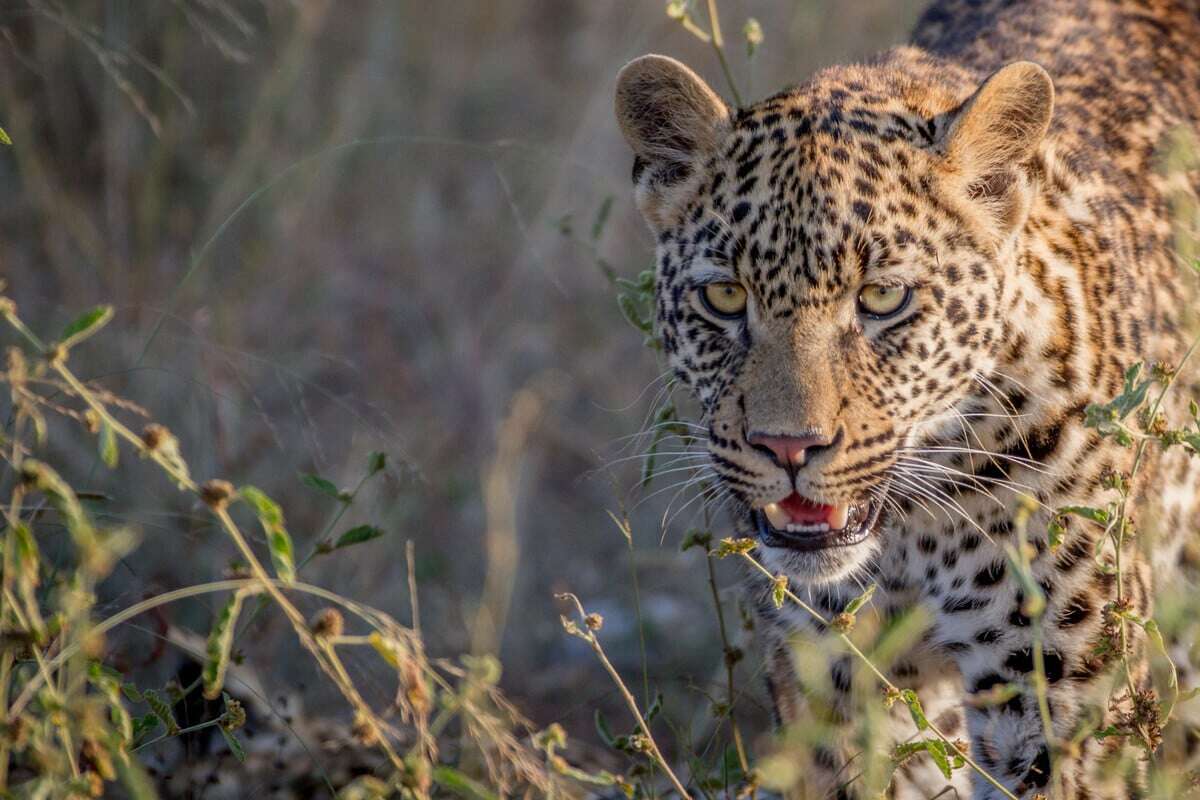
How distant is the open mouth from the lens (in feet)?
14.0

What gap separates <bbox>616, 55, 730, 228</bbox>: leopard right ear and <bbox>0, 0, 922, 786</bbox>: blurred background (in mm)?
769

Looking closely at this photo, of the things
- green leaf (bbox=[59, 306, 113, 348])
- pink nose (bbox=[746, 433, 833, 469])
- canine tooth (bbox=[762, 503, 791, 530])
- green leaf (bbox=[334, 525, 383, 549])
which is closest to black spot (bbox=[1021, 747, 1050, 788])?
canine tooth (bbox=[762, 503, 791, 530])

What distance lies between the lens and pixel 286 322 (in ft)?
28.5

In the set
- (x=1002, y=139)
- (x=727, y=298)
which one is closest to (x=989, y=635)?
(x=727, y=298)

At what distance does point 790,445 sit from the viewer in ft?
13.4

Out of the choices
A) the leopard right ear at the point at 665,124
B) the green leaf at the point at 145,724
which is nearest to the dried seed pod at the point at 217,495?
the green leaf at the point at 145,724

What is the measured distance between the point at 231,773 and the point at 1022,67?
3313 millimetres

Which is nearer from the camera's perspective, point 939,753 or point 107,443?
point 107,443

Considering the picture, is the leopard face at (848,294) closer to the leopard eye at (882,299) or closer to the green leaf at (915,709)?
the leopard eye at (882,299)

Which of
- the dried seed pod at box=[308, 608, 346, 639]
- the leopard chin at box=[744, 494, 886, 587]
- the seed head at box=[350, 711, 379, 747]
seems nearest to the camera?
the dried seed pod at box=[308, 608, 346, 639]

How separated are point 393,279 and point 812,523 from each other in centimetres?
559

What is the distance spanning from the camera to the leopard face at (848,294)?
13.6ft

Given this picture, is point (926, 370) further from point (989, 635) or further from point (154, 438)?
point (154, 438)

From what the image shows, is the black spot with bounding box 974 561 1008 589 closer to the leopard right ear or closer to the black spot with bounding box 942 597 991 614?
the black spot with bounding box 942 597 991 614
